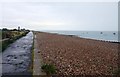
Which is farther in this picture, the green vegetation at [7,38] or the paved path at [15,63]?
the green vegetation at [7,38]

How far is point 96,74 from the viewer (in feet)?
35.1

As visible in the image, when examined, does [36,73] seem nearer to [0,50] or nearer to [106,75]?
[106,75]

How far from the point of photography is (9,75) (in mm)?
10172

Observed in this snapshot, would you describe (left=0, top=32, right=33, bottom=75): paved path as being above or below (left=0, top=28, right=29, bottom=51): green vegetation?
below

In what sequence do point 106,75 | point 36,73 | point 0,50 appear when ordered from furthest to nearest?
point 0,50, point 106,75, point 36,73

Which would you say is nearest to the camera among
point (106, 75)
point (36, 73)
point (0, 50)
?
point (36, 73)

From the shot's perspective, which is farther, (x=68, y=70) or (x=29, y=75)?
(x=68, y=70)

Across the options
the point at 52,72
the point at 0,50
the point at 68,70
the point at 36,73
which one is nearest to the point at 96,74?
the point at 68,70

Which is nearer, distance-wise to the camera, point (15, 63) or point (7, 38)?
point (15, 63)

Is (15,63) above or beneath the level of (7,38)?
beneath

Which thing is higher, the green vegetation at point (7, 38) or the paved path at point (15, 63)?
the green vegetation at point (7, 38)

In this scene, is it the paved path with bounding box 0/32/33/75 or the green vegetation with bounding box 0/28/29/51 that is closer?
the paved path with bounding box 0/32/33/75

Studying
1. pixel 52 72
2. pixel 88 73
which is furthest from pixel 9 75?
pixel 88 73

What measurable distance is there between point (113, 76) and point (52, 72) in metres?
2.85
